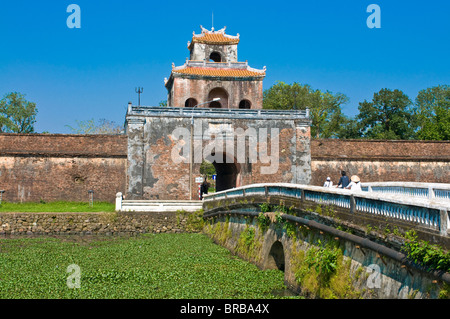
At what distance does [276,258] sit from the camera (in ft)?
41.8

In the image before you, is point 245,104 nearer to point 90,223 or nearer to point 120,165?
point 120,165

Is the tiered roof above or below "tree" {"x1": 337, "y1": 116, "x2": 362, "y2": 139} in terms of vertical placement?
above

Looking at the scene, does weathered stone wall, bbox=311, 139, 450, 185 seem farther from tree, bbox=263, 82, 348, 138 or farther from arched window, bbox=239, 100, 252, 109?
tree, bbox=263, 82, 348, 138

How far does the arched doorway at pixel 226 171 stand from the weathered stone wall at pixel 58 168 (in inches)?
239

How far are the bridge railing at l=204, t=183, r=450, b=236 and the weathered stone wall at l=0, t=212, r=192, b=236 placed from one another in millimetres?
12324

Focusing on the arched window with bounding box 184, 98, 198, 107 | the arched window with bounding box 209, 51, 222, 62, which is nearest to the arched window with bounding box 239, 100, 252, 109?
the arched window with bounding box 184, 98, 198, 107

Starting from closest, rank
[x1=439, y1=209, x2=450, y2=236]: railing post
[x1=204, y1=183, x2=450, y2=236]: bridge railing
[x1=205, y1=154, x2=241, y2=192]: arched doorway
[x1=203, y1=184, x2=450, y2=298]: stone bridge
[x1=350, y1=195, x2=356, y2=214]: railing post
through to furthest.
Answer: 1. [x1=439, y1=209, x2=450, y2=236]: railing post
2. [x1=204, y1=183, x2=450, y2=236]: bridge railing
3. [x1=203, y1=184, x2=450, y2=298]: stone bridge
4. [x1=350, y1=195, x2=356, y2=214]: railing post
5. [x1=205, y1=154, x2=241, y2=192]: arched doorway

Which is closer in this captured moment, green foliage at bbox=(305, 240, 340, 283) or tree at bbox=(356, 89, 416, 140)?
green foliage at bbox=(305, 240, 340, 283)

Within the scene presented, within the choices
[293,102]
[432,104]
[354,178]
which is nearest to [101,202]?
[354,178]

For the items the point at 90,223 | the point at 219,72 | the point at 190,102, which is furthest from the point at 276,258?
the point at 190,102

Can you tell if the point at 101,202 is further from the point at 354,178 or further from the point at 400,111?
the point at 400,111

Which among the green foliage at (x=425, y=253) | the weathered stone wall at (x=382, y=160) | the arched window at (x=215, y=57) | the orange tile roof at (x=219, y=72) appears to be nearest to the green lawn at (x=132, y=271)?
the green foliage at (x=425, y=253)

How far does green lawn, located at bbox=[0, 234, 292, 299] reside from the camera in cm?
1055
